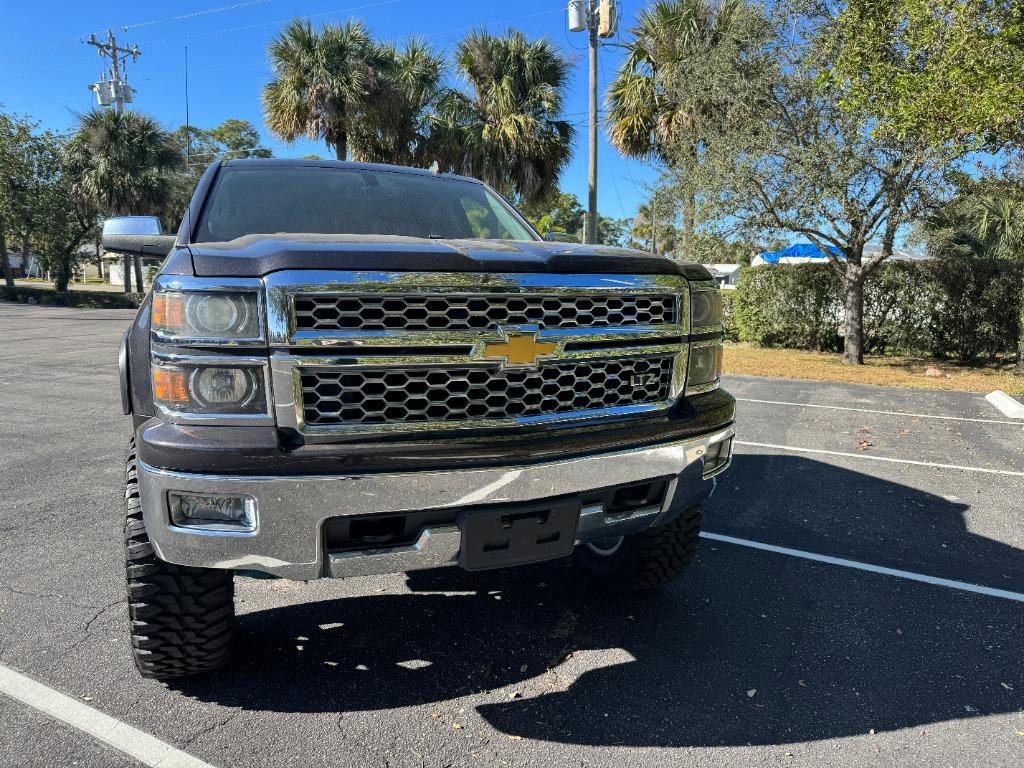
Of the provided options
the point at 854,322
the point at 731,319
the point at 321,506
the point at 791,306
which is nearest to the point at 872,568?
the point at 321,506

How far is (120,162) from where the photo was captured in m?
29.0

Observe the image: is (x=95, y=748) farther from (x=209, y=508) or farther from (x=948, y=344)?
(x=948, y=344)

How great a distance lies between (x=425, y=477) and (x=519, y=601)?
1462 mm

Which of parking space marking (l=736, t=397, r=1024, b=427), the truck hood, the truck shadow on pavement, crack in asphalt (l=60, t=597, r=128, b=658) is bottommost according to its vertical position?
the truck shadow on pavement

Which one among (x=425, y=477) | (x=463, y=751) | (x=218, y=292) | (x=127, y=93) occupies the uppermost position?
(x=127, y=93)

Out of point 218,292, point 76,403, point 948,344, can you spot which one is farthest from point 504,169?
point 218,292

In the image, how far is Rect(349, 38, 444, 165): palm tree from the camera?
59.2 ft

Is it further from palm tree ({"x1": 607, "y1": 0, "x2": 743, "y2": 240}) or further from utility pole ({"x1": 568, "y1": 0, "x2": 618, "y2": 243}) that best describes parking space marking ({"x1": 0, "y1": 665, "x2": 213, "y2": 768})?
palm tree ({"x1": 607, "y1": 0, "x2": 743, "y2": 240})

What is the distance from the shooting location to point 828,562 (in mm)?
3705

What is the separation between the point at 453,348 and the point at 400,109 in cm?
1791

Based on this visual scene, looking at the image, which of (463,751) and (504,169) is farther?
(504,169)

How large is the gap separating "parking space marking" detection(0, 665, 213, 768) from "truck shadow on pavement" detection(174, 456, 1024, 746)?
25 cm

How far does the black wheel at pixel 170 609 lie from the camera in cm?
224

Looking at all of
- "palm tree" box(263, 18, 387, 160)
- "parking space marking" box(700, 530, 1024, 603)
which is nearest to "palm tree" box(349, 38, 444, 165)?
"palm tree" box(263, 18, 387, 160)
